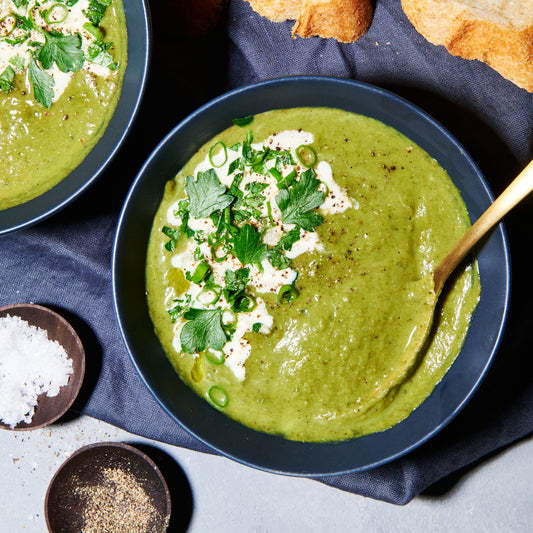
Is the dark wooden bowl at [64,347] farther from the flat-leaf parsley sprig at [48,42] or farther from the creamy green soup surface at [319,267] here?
the flat-leaf parsley sprig at [48,42]

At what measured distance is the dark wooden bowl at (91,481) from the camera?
320 cm

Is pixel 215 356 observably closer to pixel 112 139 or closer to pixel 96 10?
pixel 112 139

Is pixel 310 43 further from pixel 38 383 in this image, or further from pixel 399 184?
pixel 38 383

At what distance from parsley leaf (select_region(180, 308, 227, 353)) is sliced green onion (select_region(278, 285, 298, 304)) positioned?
11.5 inches

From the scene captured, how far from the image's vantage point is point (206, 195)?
2.63 metres

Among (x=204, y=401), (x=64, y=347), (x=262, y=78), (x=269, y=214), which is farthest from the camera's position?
(x=64, y=347)

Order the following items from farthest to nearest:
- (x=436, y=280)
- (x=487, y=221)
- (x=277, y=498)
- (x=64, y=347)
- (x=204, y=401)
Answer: (x=277, y=498), (x=64, y=347), (x=204, y=401), (x=436, y=280), (x=487, y=221)

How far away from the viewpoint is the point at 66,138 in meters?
2.79

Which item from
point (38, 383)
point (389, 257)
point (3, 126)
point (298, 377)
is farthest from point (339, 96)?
point (38, 383)

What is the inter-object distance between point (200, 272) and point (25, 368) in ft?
4.49

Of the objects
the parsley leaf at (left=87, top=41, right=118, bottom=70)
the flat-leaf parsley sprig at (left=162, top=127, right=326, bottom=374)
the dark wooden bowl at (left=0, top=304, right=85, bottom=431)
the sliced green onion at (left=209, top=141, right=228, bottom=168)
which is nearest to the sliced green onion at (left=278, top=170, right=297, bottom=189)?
the flat-leaf parsley sprig at (left=162, top=127, right=326, bottom=374)

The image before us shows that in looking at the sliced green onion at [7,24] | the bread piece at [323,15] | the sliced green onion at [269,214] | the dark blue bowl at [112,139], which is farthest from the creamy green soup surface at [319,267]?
the sliced green onion at [7,24]

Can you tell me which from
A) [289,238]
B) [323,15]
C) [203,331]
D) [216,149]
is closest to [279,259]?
[289,238]

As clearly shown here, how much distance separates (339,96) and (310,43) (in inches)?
23.6
